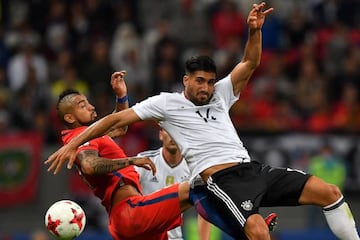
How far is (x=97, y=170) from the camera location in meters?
10.2

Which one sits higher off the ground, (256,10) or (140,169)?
(256,10)

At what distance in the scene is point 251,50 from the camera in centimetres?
1048

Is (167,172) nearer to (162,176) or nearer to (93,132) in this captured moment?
(162,176)

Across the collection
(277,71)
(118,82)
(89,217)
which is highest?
(118,82)

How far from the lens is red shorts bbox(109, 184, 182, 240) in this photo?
10.5 m

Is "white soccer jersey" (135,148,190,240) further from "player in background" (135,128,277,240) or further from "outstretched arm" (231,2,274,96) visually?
"outstretched arm" (231,2,274,96)

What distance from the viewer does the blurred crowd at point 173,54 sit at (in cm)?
1750

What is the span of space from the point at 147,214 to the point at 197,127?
3.03 ft

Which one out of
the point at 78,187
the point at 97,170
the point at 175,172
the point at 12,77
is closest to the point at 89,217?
the point at 78,187

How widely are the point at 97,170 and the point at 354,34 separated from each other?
32.7 feet

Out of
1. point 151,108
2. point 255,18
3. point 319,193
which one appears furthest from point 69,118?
point 319,193

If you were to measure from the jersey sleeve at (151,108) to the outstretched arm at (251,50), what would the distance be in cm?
69

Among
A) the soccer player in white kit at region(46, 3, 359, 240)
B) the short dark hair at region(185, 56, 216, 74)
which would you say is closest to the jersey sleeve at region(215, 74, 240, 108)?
the soccer player in white kit at region(46, 3, 359, 240)

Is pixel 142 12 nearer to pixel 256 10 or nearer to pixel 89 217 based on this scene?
pixel 89 217
